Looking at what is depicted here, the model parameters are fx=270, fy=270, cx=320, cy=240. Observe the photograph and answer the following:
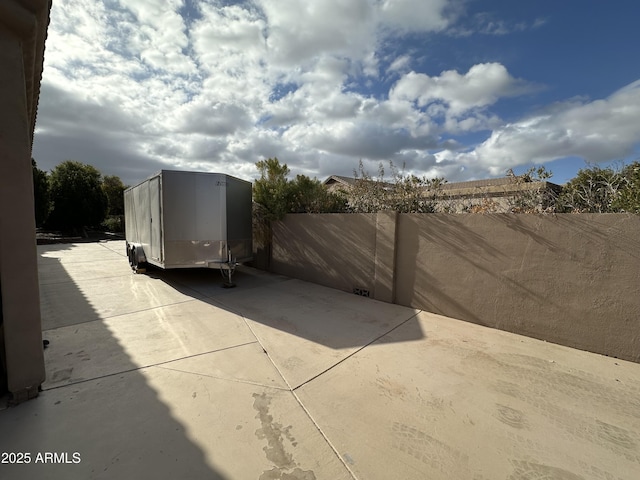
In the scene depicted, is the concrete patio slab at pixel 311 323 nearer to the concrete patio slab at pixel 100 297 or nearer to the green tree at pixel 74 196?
the concrete patio slab at pixel 100 297

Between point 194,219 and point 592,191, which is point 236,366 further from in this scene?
point 592,191

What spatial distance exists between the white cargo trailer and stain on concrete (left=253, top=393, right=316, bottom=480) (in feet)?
14.8

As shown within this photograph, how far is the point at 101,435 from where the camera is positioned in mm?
2025

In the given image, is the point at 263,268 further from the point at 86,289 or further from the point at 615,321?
the point at 615,321

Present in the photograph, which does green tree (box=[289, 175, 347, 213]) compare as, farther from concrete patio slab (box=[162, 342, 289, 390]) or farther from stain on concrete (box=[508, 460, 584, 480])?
stain on concrete (box=[508, 460, 584, 480])

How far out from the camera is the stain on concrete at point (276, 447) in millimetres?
1748

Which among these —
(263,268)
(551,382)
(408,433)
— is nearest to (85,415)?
(408,433)

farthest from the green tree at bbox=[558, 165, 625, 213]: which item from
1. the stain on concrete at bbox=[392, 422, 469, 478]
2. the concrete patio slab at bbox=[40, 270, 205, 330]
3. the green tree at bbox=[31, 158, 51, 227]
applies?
the green tree at bbox=[31, 158, 51, 227]

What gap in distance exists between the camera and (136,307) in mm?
5012

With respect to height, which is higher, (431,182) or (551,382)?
(431,182)

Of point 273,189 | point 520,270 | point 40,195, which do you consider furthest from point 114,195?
point 520,270

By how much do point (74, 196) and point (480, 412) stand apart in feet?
85.5

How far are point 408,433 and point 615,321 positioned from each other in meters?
3.30

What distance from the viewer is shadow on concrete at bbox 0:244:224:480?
5.73 ft
